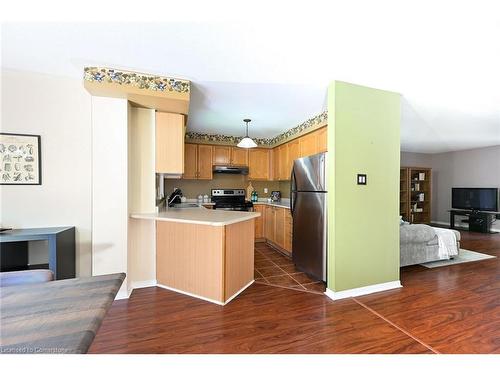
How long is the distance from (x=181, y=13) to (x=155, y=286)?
8.69 feet

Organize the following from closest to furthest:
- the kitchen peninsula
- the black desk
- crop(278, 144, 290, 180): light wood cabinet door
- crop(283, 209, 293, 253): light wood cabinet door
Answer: the black desk < the kitchen peninsula < crop(283, 209, 293, 253): light wood cabinet door < crop(278, 144, 290, 180): light wood cabinet door

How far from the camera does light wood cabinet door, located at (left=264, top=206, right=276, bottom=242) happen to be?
4570 mm

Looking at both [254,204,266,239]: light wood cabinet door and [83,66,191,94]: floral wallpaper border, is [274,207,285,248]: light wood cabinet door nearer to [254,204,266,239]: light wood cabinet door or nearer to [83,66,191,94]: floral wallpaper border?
[254,204,266,239]: light wood cabinet door

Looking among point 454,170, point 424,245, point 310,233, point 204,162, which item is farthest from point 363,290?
point 454,170

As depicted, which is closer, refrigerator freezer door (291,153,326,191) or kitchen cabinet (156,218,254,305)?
kitchen cabinet (156,218,254,305)

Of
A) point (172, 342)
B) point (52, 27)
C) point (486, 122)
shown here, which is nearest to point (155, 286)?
point (172, 342)

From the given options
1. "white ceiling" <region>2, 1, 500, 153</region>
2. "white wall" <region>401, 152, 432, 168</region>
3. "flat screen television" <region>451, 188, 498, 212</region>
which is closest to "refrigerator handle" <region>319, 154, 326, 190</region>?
"white ceiling" <region>2, 1, 500, 153</region>

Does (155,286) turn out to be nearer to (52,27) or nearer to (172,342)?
(172,342)

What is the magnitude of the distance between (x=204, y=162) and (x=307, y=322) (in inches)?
146

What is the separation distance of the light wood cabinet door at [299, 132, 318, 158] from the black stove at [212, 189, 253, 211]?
1.61m

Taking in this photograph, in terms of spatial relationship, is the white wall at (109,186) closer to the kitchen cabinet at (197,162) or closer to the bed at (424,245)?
the kitchen cabinet at (197,162)

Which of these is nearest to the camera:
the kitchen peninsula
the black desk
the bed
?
the black desk

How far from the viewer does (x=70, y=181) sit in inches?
91.3

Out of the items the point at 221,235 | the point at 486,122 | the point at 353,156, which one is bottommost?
the point at 221,235
